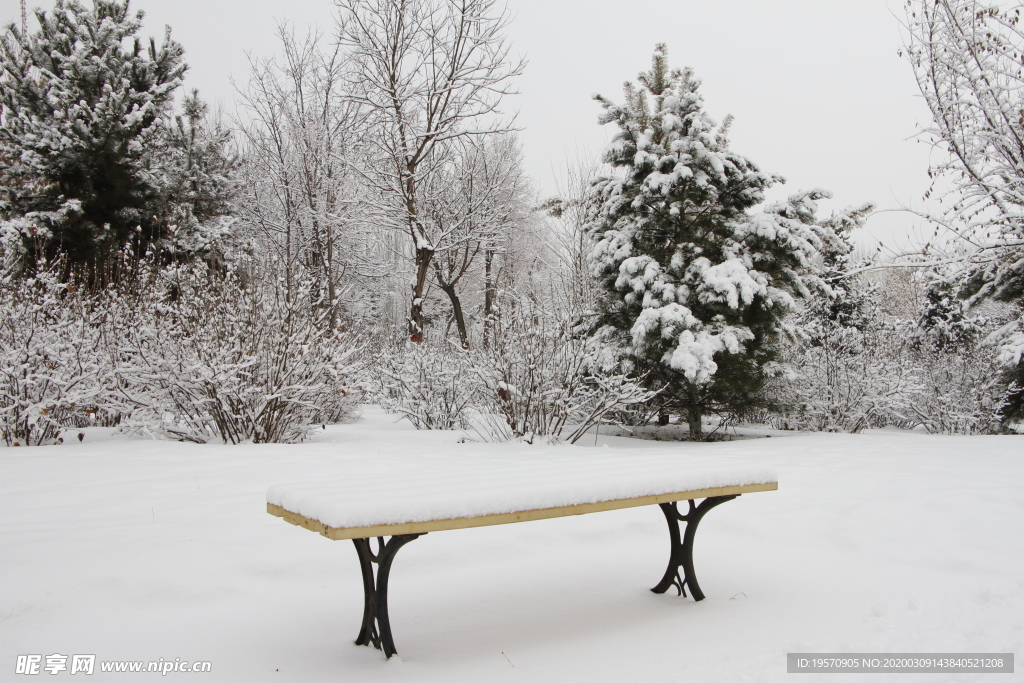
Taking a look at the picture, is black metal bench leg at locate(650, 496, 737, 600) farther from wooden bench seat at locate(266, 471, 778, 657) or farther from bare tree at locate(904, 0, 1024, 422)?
bare tree at locate(904, 0, 1024, 422)

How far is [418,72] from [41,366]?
8732 millimetres

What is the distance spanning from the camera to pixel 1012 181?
6.55 meters

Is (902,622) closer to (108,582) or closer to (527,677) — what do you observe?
(527,677)

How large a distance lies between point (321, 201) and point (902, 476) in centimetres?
1515

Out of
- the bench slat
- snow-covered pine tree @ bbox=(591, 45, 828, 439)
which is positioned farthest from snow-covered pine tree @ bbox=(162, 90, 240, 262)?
the bench slat

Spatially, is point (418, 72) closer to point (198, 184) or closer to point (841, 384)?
point (198, 184)

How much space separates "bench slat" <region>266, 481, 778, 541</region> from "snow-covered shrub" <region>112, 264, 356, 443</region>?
4294 mm

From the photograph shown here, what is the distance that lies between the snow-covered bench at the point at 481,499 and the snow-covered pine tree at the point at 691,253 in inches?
186

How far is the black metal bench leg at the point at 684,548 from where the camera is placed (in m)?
2.93

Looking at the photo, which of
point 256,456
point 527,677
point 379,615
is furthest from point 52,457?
point 527,677

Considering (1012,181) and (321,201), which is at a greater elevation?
(321,201)

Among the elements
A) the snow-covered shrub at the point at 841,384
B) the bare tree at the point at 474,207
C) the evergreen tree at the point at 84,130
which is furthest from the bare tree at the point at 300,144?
the snow-covered shrub at the point at 841,384

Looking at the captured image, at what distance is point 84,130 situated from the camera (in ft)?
38.9

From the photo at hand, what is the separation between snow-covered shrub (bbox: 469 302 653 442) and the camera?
23.5ft
